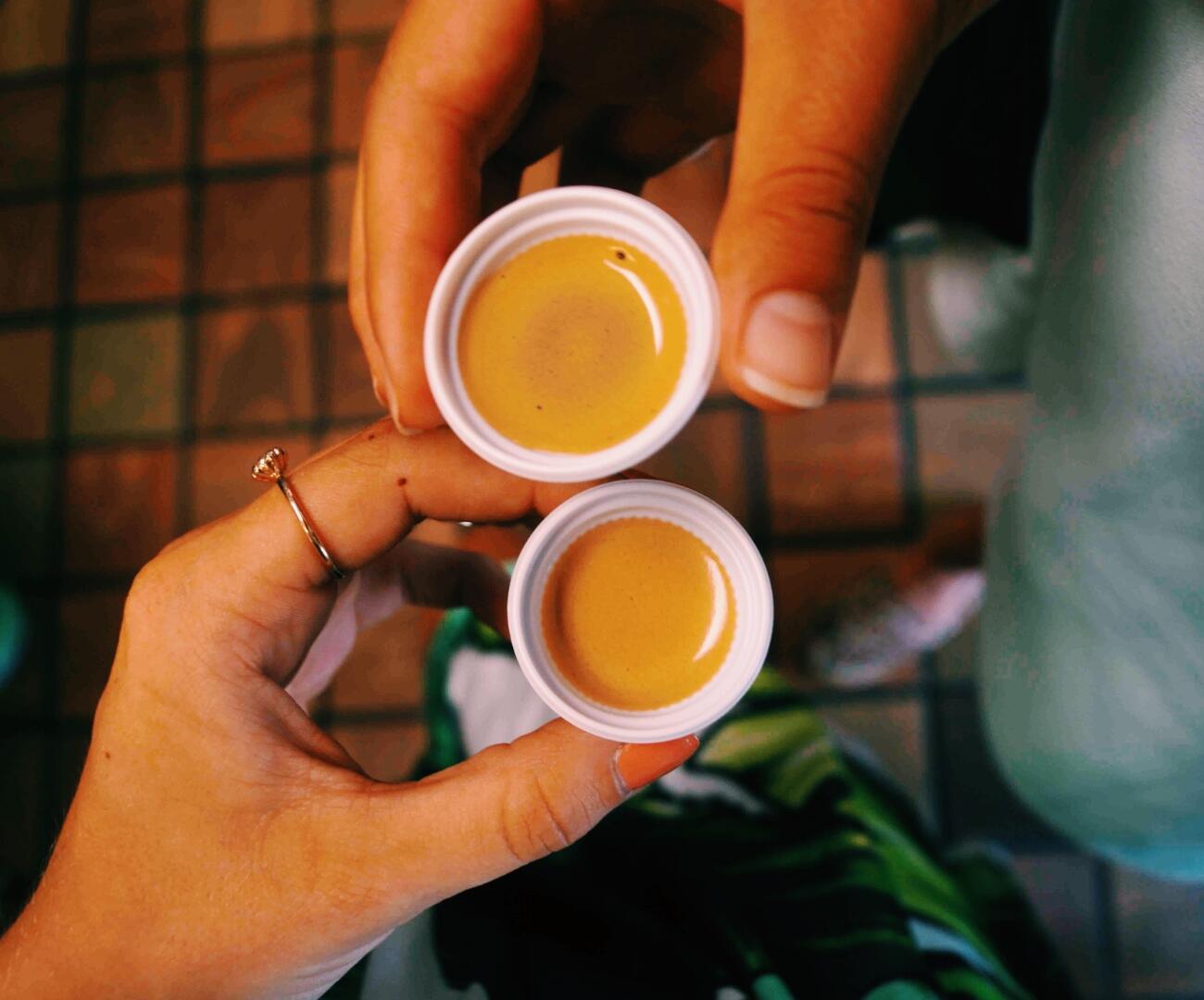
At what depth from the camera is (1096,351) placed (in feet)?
2.97

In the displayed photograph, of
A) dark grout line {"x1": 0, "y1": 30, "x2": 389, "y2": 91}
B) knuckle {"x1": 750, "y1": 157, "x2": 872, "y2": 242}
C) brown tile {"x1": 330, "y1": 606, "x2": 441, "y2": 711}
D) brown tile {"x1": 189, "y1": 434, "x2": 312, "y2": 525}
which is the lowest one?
brown tile {"x1": 330, "y1": 606, "x2": 441, "y2": 711}

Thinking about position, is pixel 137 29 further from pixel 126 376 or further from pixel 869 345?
pixel 869 345

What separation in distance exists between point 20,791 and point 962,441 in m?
2.01

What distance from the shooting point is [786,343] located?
2.20ft

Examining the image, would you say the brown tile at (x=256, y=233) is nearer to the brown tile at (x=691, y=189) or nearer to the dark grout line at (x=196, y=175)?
the dark grout line at (x=196, y=175)

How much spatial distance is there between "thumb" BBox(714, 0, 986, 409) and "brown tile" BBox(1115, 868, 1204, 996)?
4.92 feet

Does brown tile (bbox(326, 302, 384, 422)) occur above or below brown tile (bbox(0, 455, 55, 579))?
above

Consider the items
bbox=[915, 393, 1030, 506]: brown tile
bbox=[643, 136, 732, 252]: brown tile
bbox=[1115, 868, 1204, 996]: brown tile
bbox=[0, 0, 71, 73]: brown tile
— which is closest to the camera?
bbox=[643, 136, 732, 252]: brown tile

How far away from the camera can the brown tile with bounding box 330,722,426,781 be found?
65.7 inches

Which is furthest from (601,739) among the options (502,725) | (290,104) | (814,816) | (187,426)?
(290,104)

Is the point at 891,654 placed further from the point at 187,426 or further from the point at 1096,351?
the point at 187,426

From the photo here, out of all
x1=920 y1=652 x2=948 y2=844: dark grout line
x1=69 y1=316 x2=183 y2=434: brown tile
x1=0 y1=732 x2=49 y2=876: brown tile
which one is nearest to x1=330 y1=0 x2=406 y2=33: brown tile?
x1=69 y1=316 x2=183 y2=434: brown tile

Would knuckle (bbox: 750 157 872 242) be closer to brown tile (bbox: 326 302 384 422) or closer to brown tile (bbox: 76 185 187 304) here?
brown tile (bbox: 326 302 384 422)

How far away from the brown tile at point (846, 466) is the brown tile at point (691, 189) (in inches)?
24.5
